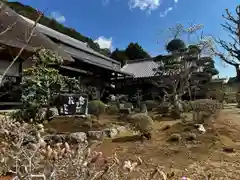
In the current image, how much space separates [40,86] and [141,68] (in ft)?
53.2

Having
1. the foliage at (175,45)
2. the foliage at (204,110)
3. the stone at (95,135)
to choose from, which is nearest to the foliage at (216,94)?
the foliage at (175,45)

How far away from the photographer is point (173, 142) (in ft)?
16.1

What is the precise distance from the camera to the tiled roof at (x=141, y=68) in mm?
20894

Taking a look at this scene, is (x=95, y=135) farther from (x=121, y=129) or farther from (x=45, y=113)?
(x=45, y=113)

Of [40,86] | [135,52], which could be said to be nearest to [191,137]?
[40,86]

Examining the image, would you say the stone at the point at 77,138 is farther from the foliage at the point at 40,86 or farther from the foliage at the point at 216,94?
the foliage at the point at 216,94

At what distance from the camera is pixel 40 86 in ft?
22.4

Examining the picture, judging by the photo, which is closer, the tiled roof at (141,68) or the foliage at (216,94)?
the foliage at (216,94)

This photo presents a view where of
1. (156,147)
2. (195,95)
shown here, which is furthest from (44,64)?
(195,95)

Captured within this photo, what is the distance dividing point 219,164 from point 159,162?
0.86 metres

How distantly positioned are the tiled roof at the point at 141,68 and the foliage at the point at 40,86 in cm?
1292

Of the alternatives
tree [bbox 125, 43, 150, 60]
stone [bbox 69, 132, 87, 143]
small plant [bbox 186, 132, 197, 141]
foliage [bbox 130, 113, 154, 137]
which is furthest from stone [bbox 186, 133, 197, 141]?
tree [bbox 125, 43, 150, 60]

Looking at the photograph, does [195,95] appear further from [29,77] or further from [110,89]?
[29,77]

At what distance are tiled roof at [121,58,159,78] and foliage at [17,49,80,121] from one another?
12923 mm
